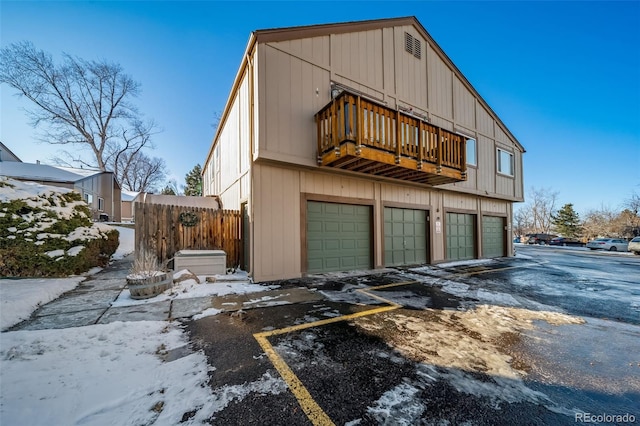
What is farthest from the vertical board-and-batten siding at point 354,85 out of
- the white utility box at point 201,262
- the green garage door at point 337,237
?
the white utility box at point 201,262

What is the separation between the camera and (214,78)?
485 inches

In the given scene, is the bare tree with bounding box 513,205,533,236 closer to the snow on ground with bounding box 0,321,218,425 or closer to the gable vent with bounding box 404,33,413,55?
the gable vent with bounding box 404,33,413,55

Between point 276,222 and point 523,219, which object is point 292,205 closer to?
point 276,222

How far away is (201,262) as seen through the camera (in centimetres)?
609

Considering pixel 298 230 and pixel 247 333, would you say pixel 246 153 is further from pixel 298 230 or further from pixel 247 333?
pixel 247 333

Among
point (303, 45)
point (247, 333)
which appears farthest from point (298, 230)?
point (303, 45)

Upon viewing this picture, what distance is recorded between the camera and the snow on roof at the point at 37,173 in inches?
561

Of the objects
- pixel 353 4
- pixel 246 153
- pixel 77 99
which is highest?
pixel 77 99

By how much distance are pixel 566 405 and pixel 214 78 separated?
15253 mm

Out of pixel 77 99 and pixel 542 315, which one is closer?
pixel 542 315

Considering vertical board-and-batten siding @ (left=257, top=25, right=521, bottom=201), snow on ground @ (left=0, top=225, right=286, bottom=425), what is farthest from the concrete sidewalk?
vertical board-and-batten siding @ (left=257, top=25, right=521, bottom=201)

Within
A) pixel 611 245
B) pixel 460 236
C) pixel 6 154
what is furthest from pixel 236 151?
pixel 611 245

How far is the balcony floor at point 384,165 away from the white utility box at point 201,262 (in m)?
3.76

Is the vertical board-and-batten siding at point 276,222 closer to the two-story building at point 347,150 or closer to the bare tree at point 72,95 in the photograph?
the two-story building at point 347,150
